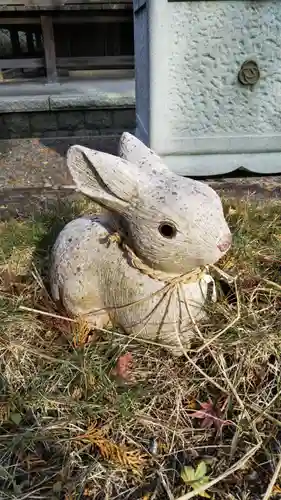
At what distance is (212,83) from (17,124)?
2309 millimetres

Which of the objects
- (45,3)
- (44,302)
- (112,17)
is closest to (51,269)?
(44,302)

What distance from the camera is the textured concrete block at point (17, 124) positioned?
424 cm

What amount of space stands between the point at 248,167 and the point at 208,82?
0.55 metres

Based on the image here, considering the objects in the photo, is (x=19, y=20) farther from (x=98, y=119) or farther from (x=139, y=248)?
(x=139, y=248)

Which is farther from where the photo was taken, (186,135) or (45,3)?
(45,3)

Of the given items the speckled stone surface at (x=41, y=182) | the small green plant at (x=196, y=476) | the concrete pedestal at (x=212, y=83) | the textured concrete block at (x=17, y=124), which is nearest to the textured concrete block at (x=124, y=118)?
the speckled stone surface at (x=41, y=182)

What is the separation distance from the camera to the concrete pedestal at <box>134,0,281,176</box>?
95.4 inches

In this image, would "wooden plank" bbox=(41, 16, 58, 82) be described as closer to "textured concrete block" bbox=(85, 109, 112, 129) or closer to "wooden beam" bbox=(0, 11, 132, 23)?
"wooden beam" bbox=(0, 11, 132, 23)

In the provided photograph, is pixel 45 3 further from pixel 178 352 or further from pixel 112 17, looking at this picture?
pixel 178 352

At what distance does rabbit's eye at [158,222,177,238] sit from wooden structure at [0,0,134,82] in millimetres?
4805

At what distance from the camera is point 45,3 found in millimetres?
4961

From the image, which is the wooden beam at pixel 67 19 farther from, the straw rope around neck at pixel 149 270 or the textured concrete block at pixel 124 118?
the straw rope around neck at pixel 149 270

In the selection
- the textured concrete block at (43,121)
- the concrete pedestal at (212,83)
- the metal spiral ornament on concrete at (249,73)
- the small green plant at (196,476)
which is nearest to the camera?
the small green plant at (196,476)

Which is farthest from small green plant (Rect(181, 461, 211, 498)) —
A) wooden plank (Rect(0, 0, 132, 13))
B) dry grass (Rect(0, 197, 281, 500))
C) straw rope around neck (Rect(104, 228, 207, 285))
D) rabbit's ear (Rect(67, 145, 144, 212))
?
wooden plank (Rect(0, 0, 132, 13))
